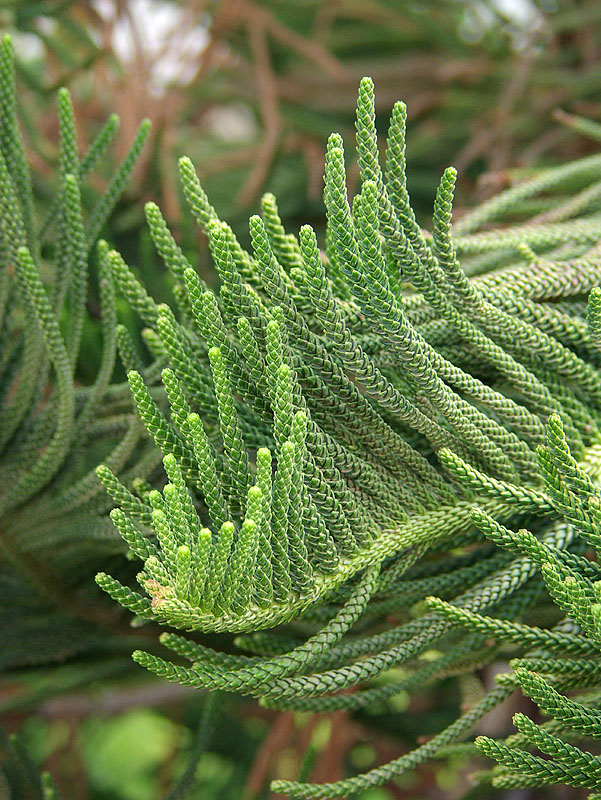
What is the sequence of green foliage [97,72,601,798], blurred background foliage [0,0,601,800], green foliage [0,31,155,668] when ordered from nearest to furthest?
green foliage [97,72,601,798] → green foliage [0,31,155,668] → blurred background foliage [0,0,601,800]

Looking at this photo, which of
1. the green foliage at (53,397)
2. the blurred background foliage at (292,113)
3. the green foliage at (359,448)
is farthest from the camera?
the blurred background foliage at (292,113)

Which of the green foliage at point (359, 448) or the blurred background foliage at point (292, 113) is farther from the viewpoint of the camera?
the blurred background foliage at point (292, 113)

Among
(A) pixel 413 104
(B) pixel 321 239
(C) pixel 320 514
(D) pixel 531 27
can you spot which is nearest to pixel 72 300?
(C) pixel 320 514

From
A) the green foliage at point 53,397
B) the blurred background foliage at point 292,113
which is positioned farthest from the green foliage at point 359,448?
the blurred background foliage at point 292,113

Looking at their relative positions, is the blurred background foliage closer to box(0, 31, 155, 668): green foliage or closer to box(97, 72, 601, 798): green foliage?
box(0, 31, 155, 668): green foliage

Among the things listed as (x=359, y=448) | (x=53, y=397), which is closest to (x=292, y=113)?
(x=53, y=397)

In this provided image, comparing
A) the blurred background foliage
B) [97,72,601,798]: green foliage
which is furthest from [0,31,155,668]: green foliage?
the blurred background foliage

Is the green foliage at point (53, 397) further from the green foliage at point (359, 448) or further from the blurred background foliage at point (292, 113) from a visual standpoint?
the blurred background foliage at point (292, 113)

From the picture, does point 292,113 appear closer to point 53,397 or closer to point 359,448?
point 53,397

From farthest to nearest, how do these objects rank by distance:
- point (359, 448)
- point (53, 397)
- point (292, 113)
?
point (292, 113) → point (53, 397) → point (359, 448)
